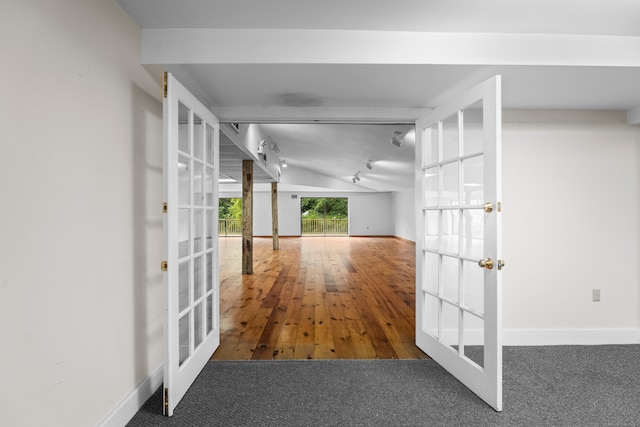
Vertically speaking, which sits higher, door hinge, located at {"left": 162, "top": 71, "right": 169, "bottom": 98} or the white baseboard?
door hinge, located at {"left": 162, "top": 71, "right": 169, "bottom": 98}

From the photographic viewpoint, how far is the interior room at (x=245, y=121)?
3.78 ft

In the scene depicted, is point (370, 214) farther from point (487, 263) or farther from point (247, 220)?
point (487, 263)

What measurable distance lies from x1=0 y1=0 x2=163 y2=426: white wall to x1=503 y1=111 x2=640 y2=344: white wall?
8.79 feet

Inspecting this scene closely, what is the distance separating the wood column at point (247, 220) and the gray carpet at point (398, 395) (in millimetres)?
3465

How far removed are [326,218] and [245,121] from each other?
461 inches

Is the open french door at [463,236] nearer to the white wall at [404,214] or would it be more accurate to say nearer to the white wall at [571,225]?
the white wall at [571,225]

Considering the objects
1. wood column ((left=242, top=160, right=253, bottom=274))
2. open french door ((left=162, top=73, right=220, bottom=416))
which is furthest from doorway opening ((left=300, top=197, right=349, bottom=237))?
open french door ((left=162, top=73, right=220, bottom=416))

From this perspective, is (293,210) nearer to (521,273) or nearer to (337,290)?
(337,290)

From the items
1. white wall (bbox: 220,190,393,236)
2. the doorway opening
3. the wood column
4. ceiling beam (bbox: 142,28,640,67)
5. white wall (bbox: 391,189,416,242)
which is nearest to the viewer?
ceiling beam (bbox: 142,28,640,67)

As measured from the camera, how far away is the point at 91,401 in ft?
4.66

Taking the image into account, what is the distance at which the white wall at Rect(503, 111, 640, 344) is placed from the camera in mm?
2658

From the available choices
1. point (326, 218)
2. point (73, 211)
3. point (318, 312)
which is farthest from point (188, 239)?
point (326, 218)

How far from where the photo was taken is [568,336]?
264 cm

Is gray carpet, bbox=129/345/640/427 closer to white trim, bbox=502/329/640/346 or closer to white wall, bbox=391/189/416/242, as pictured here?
white trim, bbox=502/329/640/346
